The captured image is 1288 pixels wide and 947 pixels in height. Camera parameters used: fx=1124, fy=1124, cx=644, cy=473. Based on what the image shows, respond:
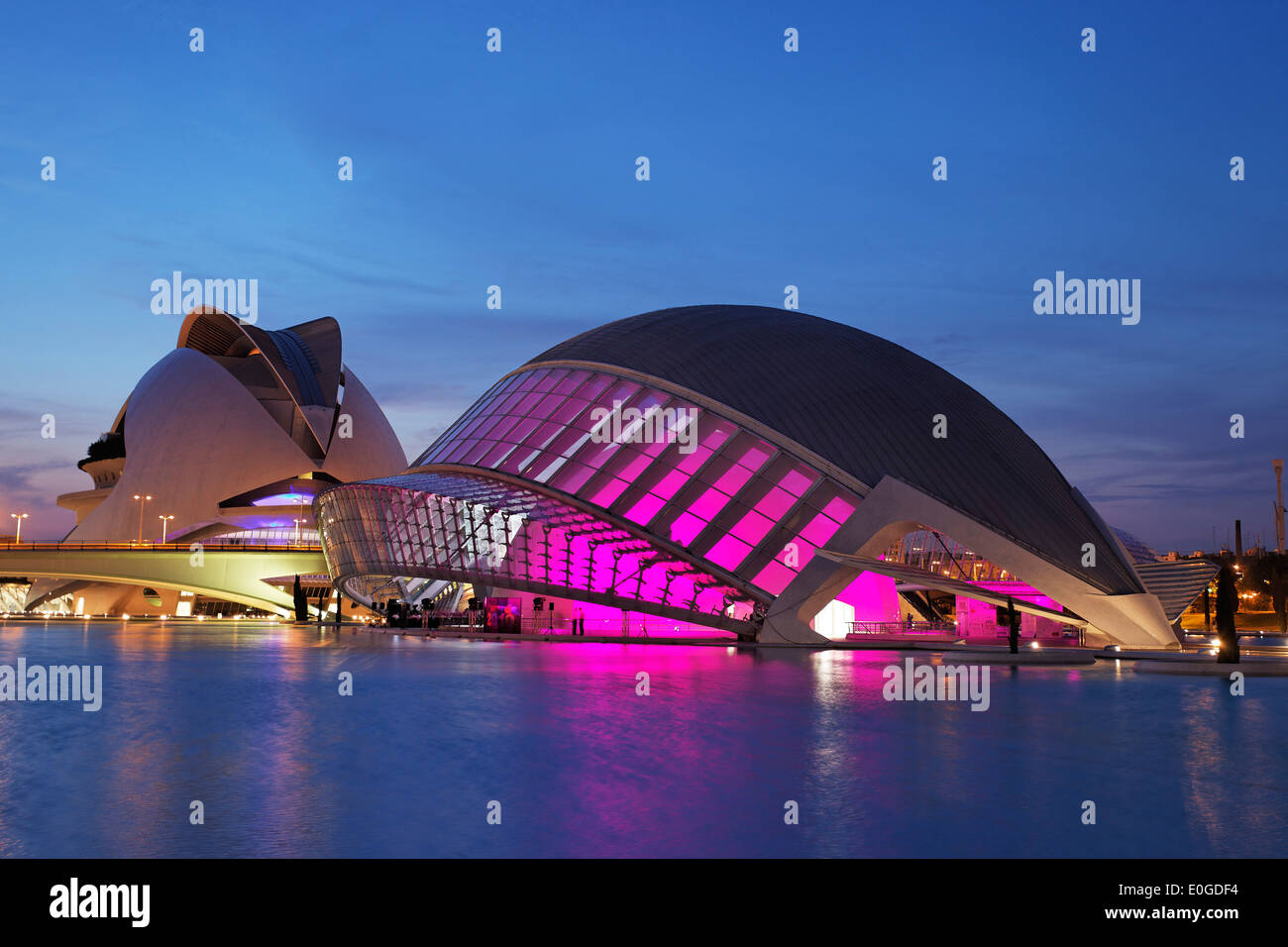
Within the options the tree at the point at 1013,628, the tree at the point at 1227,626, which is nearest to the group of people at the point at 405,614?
the tree at the point at 1013,628

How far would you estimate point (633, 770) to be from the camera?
37.2ft

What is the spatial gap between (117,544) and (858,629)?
55472 mm

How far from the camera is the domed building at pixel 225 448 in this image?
274 ft

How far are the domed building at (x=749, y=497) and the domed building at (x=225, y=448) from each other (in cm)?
3838

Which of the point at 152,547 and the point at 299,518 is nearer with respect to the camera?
the point at 152,547

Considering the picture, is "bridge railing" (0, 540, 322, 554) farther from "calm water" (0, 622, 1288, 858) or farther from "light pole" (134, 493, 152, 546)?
"calm water" (0, 622, 1288, 858)

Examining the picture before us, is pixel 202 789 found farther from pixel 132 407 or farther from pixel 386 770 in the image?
pixel 132 407

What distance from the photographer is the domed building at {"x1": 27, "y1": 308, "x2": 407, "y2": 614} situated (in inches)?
3290

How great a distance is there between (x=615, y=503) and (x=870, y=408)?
9.55 m

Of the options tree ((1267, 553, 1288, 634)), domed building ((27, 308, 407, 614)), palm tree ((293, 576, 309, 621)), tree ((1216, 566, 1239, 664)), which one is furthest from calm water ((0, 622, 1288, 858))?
domed building ((27, 308, 407, 614))

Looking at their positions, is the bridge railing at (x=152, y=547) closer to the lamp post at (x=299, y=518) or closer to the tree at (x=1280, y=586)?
the lamp post at (x=299, y=518)

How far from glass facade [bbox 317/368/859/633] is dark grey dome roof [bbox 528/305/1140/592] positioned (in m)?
1.37

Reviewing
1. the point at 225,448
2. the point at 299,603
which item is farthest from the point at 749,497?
the point at 225,448

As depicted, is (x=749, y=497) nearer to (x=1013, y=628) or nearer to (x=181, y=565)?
(x=1013, y=628)
